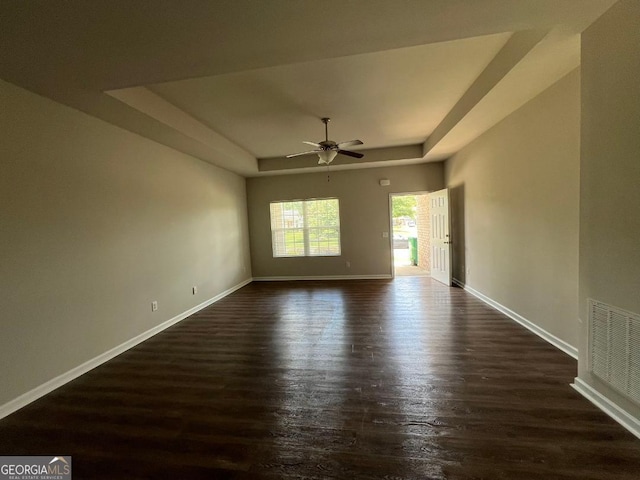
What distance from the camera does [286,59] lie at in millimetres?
2105

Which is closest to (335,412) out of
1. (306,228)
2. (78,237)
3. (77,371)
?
(77,371)

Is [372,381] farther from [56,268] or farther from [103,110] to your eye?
[103,110]

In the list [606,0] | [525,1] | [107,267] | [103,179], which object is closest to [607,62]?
[606,0]

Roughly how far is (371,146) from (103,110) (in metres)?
4.22

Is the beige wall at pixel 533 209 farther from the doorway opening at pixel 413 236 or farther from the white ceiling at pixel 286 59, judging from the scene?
the doorway opening at pixel 413 236

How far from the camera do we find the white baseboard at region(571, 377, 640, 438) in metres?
1.63

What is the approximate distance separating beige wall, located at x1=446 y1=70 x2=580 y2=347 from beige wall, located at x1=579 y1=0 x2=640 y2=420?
61cm

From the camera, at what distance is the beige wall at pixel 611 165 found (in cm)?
158

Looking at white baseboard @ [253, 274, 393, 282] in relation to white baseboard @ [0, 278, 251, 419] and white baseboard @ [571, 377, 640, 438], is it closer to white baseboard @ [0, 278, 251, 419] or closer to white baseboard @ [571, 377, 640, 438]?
white baseboard @ [0, 278, 251, 419]

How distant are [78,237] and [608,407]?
4.47 m

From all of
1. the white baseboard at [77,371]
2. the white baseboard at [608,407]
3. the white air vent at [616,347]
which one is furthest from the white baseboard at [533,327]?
the white baseboard at [77,371]

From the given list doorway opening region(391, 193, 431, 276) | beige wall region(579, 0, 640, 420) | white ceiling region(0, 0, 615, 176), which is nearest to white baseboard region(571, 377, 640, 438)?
beige wall region(579, 0, 640, 420)

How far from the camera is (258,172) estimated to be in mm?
6152

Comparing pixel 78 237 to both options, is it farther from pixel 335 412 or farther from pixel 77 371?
pixel 335 412
